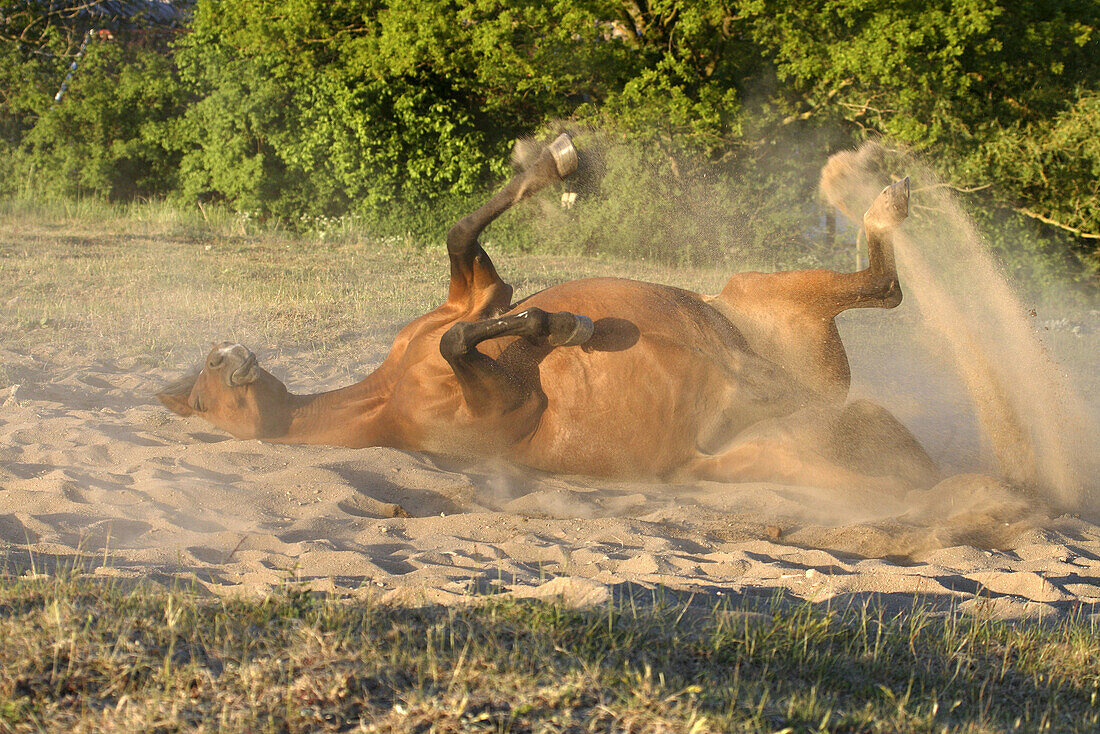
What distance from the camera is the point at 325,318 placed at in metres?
7.80

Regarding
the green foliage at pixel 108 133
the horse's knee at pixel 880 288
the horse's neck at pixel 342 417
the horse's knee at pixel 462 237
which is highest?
the green foliage at pixel 108 133

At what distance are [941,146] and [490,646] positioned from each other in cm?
1273

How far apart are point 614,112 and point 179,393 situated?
426 inches

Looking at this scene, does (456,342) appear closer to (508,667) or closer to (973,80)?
(508,667)

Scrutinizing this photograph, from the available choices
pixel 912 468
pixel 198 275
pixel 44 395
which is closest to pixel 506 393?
pixel 912 468

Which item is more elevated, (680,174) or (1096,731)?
(680,174)

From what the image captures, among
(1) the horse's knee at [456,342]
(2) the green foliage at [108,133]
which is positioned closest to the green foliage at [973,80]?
(2) the green foliage at [108,133]

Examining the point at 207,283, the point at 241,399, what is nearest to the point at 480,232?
the point at 241,399

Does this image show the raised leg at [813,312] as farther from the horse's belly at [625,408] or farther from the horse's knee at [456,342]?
the horse's knee at [456,342]

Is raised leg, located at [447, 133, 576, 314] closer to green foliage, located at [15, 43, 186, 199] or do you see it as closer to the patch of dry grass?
the patch of dry grass

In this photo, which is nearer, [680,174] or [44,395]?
[44,395]

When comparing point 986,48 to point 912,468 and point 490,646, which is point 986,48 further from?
point 490,646

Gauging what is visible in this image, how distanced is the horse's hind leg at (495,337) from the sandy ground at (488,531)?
0.37 m

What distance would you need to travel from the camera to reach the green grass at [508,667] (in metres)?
1.90
